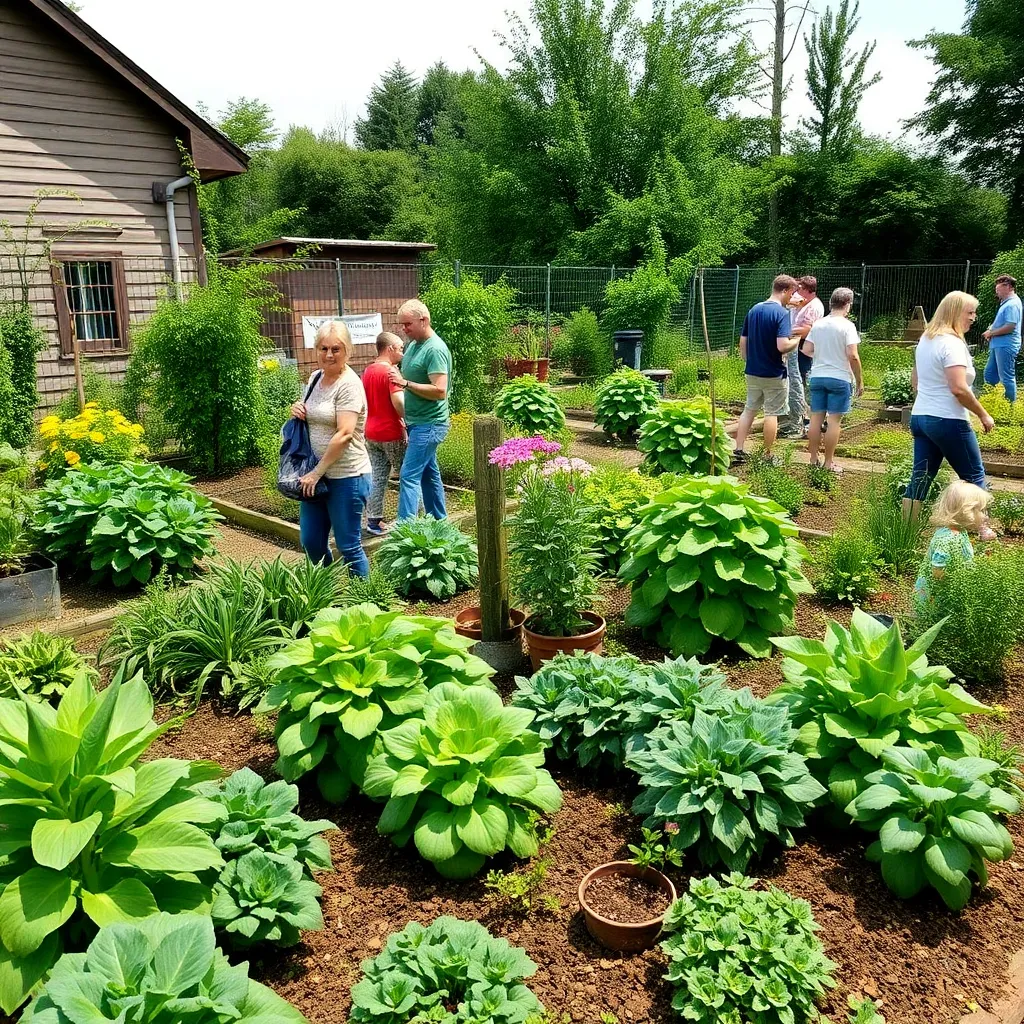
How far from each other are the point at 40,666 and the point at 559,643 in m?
2.76

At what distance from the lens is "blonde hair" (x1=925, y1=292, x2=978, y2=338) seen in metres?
5.99

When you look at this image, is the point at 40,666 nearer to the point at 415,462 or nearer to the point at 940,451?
the point at 415,462

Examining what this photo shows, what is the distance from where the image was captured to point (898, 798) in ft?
9.39

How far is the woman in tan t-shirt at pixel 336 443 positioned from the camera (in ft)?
16.7

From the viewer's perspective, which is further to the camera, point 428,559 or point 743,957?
point 428,559

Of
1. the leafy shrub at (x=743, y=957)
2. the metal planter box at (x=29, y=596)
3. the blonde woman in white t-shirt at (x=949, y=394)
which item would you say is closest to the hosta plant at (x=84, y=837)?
the leafy shrub at (x=743, y=957)

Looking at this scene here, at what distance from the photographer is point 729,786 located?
286 centimetres

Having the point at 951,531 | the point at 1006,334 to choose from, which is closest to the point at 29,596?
the point at 951,531

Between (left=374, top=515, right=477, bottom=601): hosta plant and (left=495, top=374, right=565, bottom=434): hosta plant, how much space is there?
179 inches

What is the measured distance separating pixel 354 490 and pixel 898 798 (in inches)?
138

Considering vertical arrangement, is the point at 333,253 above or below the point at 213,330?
above

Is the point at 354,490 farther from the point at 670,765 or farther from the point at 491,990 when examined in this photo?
the point at 491,990

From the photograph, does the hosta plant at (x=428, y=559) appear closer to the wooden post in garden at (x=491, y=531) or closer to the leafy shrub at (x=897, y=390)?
the wooden post in garden at (x=491, y=531)

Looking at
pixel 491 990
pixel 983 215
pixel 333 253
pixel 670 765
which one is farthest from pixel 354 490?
pixel 983 215
